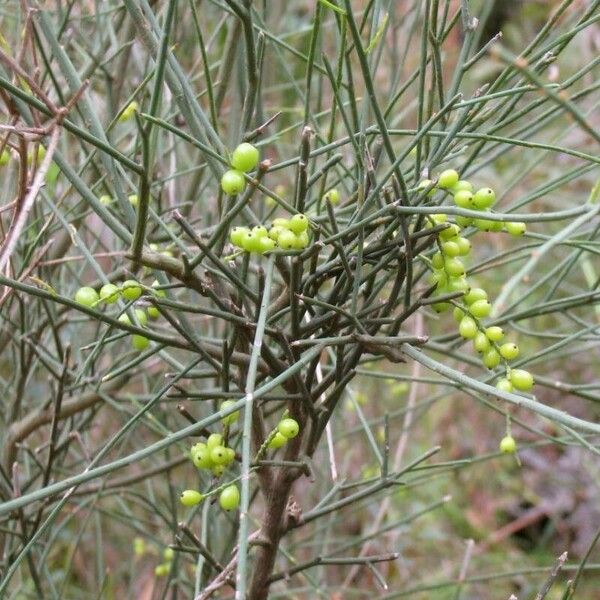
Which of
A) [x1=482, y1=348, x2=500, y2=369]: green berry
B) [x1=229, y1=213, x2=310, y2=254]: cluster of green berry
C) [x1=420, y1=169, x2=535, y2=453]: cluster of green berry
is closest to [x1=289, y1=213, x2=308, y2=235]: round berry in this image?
[x1=229, y1=213, x2=310, y2=254]: cluster of green berry

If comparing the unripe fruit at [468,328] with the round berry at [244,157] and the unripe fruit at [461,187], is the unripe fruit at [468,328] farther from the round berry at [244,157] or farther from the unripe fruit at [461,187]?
the round berry at [244,157]

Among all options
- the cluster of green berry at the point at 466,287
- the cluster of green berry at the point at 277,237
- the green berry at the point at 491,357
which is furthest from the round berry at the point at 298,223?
the green berry at the point at 491,357

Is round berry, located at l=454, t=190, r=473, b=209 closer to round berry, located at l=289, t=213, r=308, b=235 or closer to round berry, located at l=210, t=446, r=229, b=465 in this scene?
round berry, located at l=289, t=213, r=308, b=235

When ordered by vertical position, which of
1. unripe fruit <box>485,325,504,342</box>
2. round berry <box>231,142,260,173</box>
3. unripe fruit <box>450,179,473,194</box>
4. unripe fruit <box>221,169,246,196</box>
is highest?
round berry <box>231,142,260,173</box>

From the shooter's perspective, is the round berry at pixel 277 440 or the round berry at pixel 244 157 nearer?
the round berry at pixel 244 157

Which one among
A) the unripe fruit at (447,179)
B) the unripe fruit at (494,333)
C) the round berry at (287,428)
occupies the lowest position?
the round berry at (287,428)

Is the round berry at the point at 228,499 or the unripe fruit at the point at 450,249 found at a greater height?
the unripe fruit at the point at 450,249
